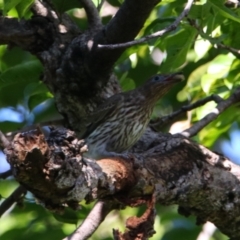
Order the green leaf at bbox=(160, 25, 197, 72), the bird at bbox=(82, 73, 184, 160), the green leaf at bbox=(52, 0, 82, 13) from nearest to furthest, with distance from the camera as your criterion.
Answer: the green leaf at bbox=(160, 25, 197, 72) < the green leaf at bbox=(52, 0, 82, 13) < the bird at bbox=(82, 73, 184, 160)

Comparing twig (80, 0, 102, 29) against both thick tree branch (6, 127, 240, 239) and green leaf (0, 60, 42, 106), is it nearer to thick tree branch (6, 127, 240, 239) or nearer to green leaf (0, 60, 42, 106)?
green leaf (0, 60, 42, 106)

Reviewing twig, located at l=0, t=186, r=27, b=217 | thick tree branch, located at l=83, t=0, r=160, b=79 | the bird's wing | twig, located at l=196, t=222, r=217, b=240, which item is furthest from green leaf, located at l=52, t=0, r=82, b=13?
twig, located at l=196, t=222, r=217, b=240

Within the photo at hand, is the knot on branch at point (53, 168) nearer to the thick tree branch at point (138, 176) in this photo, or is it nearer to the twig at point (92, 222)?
the thick tree branch at point (138, 176)

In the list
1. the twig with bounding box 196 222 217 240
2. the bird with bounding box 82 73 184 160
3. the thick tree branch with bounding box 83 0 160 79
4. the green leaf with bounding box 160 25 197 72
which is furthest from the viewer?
the bird with bounding box 82 73 184 160

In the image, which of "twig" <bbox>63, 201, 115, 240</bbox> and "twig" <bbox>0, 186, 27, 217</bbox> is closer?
"twig" <bbox>63, 201, 115, 240</bbox>

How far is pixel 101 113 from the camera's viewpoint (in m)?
4.42

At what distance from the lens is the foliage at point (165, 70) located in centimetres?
381

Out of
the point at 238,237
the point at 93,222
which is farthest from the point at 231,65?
the point at 93,222

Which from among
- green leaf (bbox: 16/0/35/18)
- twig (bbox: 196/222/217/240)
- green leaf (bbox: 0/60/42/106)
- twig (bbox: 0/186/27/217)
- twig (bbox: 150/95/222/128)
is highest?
green leaf (bbox: 16/0/35/18)

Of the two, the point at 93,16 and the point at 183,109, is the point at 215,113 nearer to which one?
the point at 183,109

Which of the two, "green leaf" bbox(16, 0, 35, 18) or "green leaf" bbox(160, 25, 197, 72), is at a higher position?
"green leaf" bbox(16, 0, 35, 18)

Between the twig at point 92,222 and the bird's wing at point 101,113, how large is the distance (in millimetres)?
800

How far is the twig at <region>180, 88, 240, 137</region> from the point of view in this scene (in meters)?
4.00

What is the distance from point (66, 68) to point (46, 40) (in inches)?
9.2
